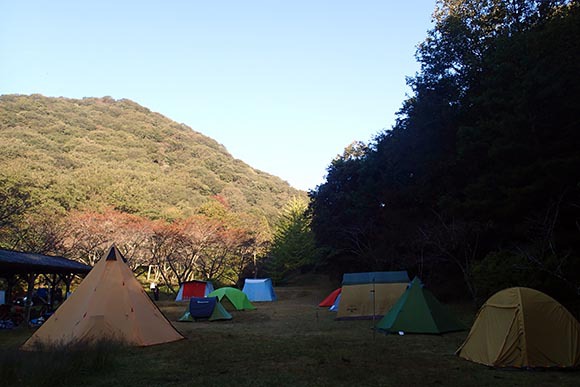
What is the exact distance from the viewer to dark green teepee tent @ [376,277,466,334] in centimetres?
1178

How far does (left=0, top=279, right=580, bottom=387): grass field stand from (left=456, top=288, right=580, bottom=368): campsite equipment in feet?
0.99

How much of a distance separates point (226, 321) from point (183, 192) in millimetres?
42945

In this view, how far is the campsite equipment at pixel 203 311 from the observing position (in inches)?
643

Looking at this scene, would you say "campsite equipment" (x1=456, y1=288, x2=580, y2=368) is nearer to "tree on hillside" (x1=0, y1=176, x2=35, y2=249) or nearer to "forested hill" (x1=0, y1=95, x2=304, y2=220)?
"tree on hillside" (x1=0, y1=176, x2=35, y2=249)

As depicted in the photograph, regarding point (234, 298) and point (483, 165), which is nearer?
point (483, 165)

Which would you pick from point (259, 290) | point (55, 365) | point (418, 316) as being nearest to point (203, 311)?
point (418, 316)

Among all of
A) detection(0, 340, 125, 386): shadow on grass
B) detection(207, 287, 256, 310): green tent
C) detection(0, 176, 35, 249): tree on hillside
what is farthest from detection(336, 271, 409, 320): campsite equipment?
detection(0, 176, 35, 249): tree on hillside

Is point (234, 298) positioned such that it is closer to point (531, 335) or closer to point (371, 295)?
point (371, 295)

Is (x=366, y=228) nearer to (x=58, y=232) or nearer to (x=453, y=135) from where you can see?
(x=453, y=135)

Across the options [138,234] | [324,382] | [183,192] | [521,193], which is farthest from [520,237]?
[183,192]

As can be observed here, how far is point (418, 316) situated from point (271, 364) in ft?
18.2

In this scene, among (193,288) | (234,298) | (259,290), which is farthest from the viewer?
(259,290)

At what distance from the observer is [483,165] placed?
58.0ft

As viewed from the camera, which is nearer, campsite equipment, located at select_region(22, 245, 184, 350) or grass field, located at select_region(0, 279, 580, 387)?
grass field, located at select_region(0, 279, 580, 387)
